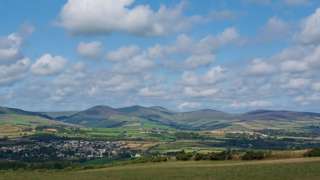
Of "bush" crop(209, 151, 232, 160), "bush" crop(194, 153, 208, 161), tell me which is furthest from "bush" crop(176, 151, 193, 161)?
"bush" crop(209, 151, 232, 160)

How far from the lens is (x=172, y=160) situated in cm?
11762

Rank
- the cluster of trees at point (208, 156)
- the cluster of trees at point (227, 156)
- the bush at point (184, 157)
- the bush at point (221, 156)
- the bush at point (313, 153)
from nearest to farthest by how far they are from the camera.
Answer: the bush at point (313, 153) < the cluster of trees at point (227, 156) < the bush at point (221, 156) < the cluster of trees at point (208, 156) < the bush at point (184, 157)

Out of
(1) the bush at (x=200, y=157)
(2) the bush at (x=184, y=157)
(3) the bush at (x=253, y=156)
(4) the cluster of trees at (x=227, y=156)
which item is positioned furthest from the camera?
(2) the bush at (x=184, y=157)

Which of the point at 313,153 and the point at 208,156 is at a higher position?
the point at 313,153

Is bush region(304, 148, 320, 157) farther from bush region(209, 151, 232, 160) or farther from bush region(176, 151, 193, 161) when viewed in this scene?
bush region(176, 151, 193, 161)

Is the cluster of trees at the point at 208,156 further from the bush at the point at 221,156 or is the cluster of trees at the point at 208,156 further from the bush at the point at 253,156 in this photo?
the bush at the point at 253,156

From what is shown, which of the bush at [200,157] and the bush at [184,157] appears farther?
the bush at [184,157]

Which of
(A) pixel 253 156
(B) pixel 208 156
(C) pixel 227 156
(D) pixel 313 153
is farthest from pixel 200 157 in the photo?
(D) pixel 313 153

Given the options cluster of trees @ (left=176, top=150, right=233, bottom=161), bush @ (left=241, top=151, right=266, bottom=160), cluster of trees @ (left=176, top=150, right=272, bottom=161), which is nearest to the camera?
bush @ (left=241, top=151, right=266, bottom=160)

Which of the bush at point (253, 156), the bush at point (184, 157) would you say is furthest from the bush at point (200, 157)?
the bush at point (253, 156)

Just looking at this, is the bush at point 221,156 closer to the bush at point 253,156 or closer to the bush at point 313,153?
the bush at point 253,156

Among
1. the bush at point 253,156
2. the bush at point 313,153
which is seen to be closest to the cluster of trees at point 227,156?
the bush at point 253,156

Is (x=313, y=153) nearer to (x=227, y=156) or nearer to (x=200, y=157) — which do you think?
(x=227, y=156)

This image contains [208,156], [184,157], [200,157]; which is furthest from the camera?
[184,157]
